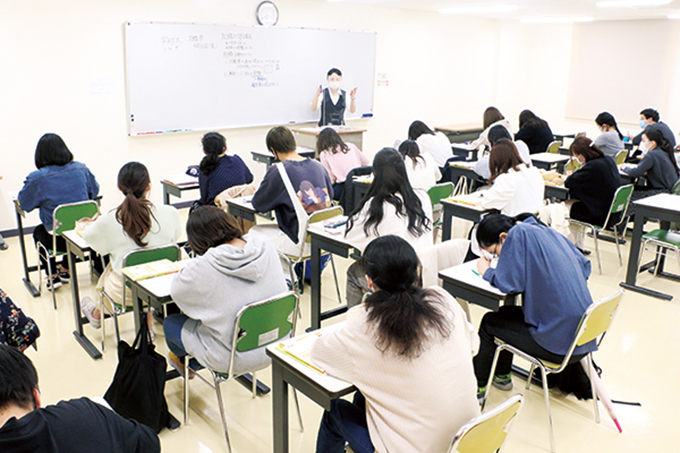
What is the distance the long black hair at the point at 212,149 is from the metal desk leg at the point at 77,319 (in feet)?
4.32

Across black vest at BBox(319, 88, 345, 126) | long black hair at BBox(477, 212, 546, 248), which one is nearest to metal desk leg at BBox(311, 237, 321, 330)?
long black hair at BBox(477, 212, 546, 248)

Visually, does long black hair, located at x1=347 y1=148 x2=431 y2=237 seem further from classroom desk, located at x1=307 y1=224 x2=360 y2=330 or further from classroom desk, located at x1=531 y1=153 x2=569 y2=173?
classroom desk, located at x1=531 y1=153 x2=569 y2=173

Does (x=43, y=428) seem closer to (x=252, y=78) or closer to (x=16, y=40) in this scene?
(x=16, y=40)

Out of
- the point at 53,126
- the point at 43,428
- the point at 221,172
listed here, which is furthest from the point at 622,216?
the point at 53,126

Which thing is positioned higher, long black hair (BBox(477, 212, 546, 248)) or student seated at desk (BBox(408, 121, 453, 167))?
student seated at desk (BBox(408, 121, 453, 167))

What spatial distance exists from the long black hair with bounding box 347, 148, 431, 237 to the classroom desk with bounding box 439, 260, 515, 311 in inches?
17.3

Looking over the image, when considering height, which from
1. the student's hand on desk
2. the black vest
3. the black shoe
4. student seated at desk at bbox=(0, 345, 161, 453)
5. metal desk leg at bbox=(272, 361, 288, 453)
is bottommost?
the black shoe

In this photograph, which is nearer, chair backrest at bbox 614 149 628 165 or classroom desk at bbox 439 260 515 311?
classroom desk at bbox 439 260 515 311

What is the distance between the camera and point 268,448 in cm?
271

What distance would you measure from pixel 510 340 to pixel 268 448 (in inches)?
50.0

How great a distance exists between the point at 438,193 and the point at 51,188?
3.13 meters

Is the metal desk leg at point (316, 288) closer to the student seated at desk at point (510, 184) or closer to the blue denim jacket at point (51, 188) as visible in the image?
the student seated at desk at point (510, 184)

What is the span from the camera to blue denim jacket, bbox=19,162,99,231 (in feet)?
13.8

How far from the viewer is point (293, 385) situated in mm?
2189
